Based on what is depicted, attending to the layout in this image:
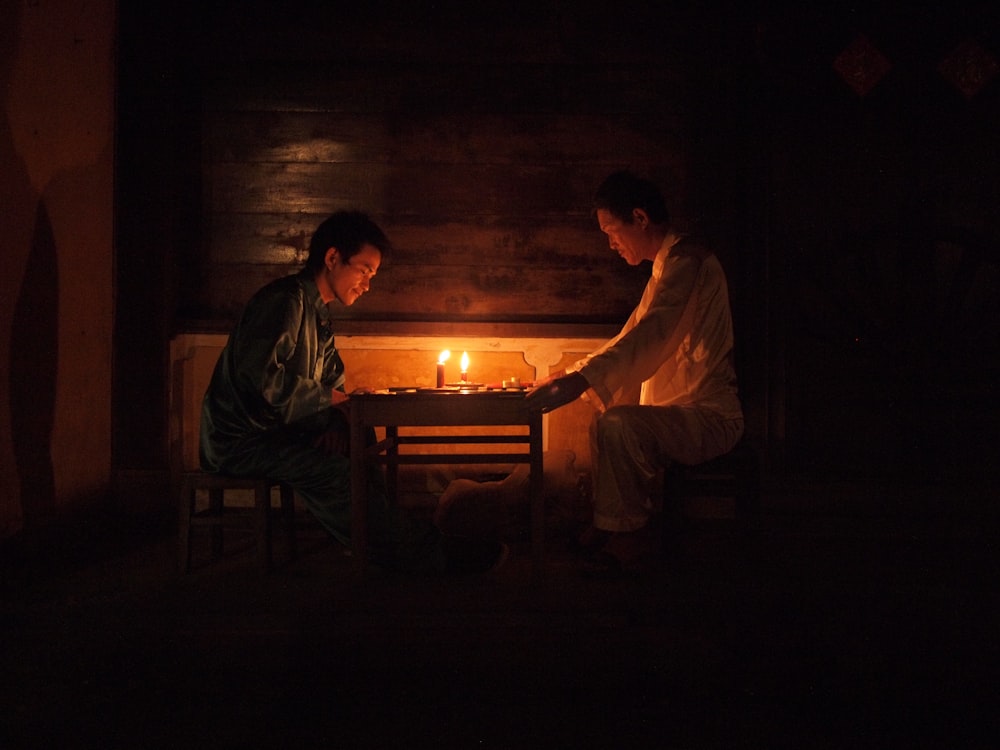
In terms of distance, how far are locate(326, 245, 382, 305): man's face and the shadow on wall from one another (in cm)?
185

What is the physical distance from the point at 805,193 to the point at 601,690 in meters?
3.80

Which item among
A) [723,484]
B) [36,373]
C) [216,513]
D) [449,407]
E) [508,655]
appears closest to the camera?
[508,655]

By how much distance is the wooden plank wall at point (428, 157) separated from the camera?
197 inches

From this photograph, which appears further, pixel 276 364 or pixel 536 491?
pixel 276 364

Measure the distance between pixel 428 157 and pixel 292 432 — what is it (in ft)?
7.54

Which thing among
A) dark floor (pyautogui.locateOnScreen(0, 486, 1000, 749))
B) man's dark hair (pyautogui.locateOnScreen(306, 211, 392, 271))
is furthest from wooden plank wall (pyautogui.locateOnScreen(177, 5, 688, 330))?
dark floor (pyautogui.locateOnScreen(0, 486, 1000, 749))

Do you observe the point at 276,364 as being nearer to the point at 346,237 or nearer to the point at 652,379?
the point at 346,237

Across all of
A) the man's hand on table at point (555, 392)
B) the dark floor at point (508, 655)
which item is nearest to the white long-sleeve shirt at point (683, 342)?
the man's hand on table at point (555, 392)

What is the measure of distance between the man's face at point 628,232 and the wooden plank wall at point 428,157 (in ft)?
2.90

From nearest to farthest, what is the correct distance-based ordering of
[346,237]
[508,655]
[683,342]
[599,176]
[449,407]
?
[508,655]
[449,407]
[346,237]
[683,342]
[599,176]

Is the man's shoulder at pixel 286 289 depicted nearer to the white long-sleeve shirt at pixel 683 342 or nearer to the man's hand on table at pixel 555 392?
the man's hand on table at pixel 555 392

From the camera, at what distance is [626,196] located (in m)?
4.07

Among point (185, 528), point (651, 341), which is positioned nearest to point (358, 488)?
point (185, 528)

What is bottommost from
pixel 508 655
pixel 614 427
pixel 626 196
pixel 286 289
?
pixel 508 655
